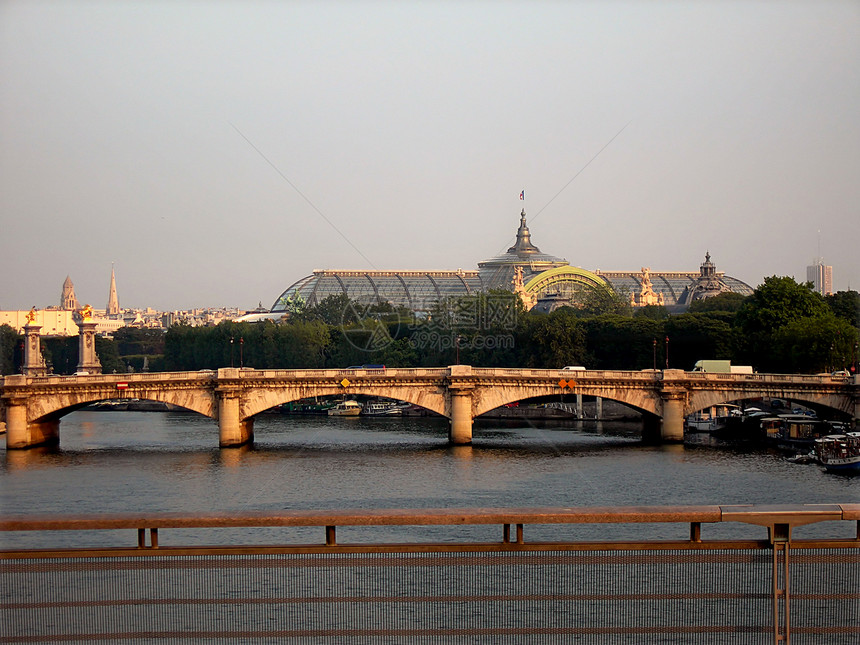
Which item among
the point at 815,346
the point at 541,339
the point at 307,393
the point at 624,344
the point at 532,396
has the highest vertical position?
the point at 541,339

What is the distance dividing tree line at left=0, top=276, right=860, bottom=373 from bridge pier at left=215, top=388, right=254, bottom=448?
934 inches

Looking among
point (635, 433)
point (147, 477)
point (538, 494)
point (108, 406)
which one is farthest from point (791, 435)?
point (108, 406)

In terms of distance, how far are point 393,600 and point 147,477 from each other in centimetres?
4077

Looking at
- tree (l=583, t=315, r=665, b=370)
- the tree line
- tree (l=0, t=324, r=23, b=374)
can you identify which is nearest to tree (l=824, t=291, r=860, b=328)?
the tree line

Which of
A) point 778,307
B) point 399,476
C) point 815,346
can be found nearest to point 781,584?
point 399,476

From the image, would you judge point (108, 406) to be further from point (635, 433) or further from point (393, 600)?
point (393, 600)

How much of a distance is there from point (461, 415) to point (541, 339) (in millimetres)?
34472

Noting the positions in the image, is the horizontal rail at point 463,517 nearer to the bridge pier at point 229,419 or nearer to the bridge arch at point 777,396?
the bridge pier at point 229,419

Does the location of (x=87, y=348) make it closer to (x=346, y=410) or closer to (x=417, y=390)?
(x=346, y=410)

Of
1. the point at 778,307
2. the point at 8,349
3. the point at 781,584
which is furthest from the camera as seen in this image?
the point at 8,349

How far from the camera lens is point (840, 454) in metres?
52.8

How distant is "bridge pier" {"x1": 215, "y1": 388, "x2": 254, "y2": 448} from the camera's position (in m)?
63.9

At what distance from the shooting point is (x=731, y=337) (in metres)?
91.5

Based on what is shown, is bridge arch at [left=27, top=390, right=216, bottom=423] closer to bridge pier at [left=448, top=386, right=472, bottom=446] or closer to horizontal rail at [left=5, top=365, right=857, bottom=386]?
horizontal rail at [left=5, top=365, right=857, bottom=386]
